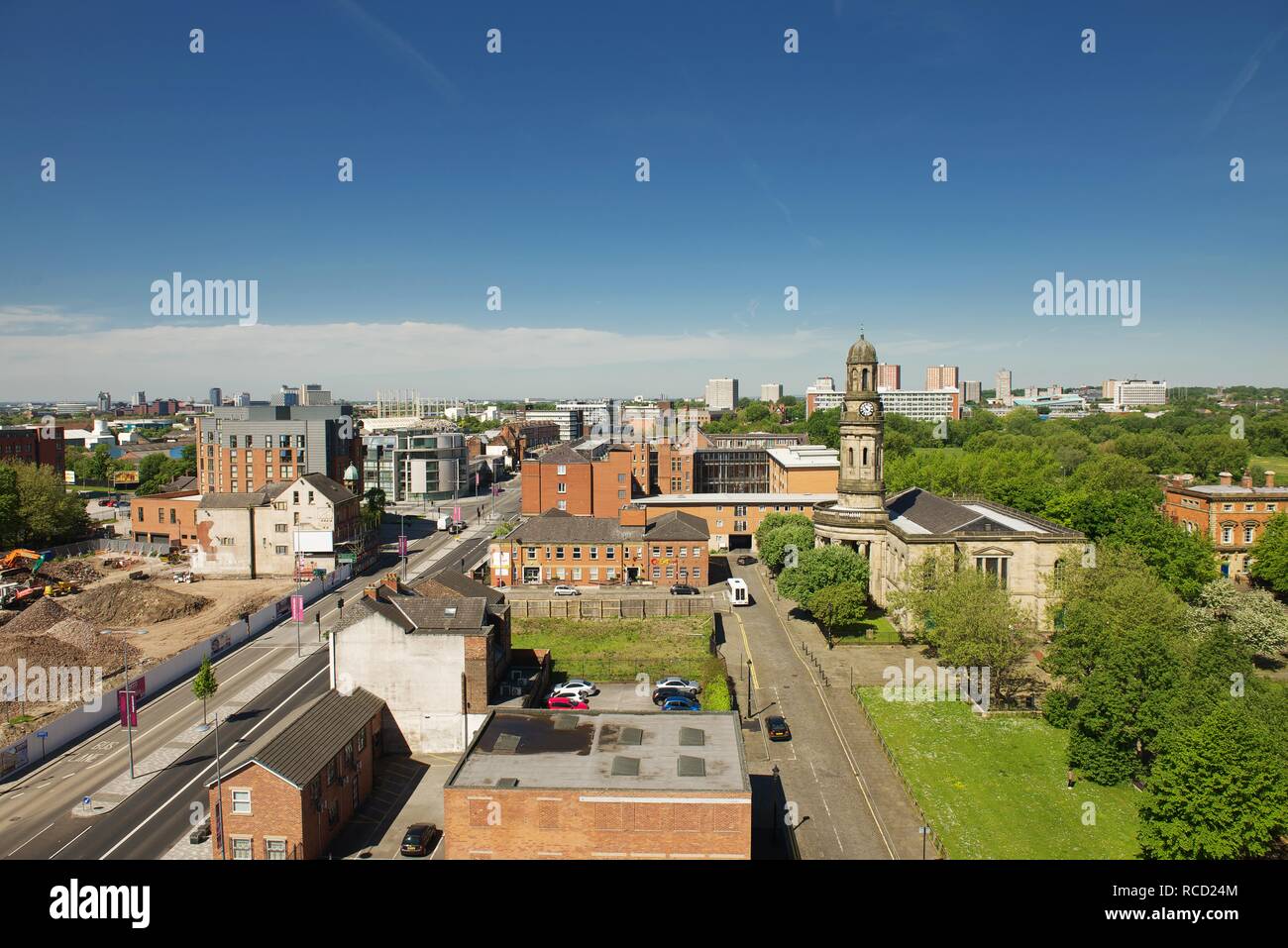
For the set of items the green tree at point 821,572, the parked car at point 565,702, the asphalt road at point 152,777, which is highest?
the green tree at point 821,572

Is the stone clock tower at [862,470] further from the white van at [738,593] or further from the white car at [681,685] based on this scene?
the white car at [681,685]

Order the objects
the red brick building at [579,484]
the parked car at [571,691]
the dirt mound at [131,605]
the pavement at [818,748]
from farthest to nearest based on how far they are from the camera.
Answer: the red brick building at [579,484] < the dirt mound at [131,605] < the parked car at [571,691] < the pavement at [818,748]

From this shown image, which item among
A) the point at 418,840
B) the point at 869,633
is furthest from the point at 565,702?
the point at 869,633

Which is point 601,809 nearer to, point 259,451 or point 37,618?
point 37,618

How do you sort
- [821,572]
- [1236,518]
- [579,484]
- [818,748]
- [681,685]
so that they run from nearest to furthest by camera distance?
[818,748], [681,685], [821,572], [1236,518], [579,484]

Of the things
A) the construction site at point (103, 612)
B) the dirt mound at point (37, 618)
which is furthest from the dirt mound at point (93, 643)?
the dirt mound at point (37, 618)

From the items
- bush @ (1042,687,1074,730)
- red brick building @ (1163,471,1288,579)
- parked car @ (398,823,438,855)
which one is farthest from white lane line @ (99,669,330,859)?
red brick building @ (1163,471,1288,579)

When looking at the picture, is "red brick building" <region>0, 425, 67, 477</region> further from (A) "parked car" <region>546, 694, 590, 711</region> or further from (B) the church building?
(B) the church building
